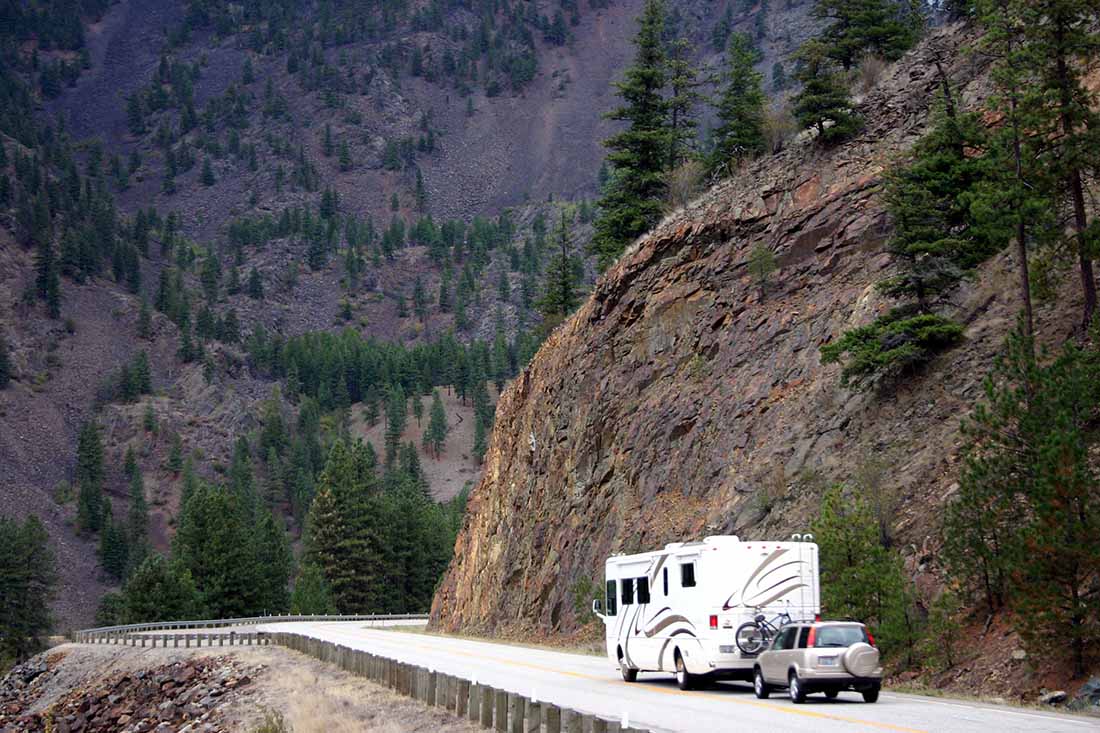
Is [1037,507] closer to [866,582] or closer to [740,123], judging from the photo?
[866,582]

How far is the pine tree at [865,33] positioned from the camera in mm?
47750

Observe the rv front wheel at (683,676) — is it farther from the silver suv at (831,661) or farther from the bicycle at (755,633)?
the silver suv at (831,661)

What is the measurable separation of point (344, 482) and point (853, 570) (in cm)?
7296

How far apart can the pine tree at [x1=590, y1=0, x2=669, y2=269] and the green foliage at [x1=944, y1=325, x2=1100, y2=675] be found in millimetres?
30984

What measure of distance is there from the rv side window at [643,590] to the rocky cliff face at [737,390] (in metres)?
6.11

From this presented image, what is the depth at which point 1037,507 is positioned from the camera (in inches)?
772

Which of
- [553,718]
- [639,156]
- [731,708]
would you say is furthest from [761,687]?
[639,156]

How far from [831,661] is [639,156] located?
37.5 m

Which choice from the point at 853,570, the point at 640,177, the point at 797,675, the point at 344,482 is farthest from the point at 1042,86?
the point at 344,482

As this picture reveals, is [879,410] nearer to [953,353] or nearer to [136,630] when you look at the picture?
[953,353]

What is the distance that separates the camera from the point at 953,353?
3050 centimetres

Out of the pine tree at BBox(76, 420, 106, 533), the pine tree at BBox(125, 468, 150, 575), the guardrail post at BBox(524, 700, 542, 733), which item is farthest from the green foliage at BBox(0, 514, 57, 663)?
the guardrail post at BBox(524, 700, 542, 733)

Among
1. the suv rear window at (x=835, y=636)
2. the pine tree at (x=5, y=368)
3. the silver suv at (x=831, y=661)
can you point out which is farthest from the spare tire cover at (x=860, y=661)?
the pine tree at (x=5, y=368)

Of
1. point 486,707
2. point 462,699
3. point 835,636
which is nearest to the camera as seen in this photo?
point 486,707
